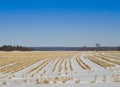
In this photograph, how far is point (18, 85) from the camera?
17.9 m

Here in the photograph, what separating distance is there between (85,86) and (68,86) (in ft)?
2.79

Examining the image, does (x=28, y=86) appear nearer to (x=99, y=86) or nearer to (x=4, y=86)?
(x=4, y=86)

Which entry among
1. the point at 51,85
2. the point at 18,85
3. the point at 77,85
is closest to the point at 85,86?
the point at 77,85

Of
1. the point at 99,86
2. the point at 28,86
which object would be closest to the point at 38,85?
the point at 28,86

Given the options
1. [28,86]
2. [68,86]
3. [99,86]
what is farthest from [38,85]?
[99,86]

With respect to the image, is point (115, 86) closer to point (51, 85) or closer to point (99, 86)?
point (99, 86)

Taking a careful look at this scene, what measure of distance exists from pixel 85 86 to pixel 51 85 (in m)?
1.84

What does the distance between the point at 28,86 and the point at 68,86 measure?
6.76 ft

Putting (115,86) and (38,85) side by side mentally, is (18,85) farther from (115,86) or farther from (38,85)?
(115,86)

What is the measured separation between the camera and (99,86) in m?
17.0

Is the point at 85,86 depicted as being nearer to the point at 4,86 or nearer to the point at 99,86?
the point at 99,86

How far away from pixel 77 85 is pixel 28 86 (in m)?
2.52

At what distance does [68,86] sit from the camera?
1702 centimetres

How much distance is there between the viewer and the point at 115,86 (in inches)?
664
